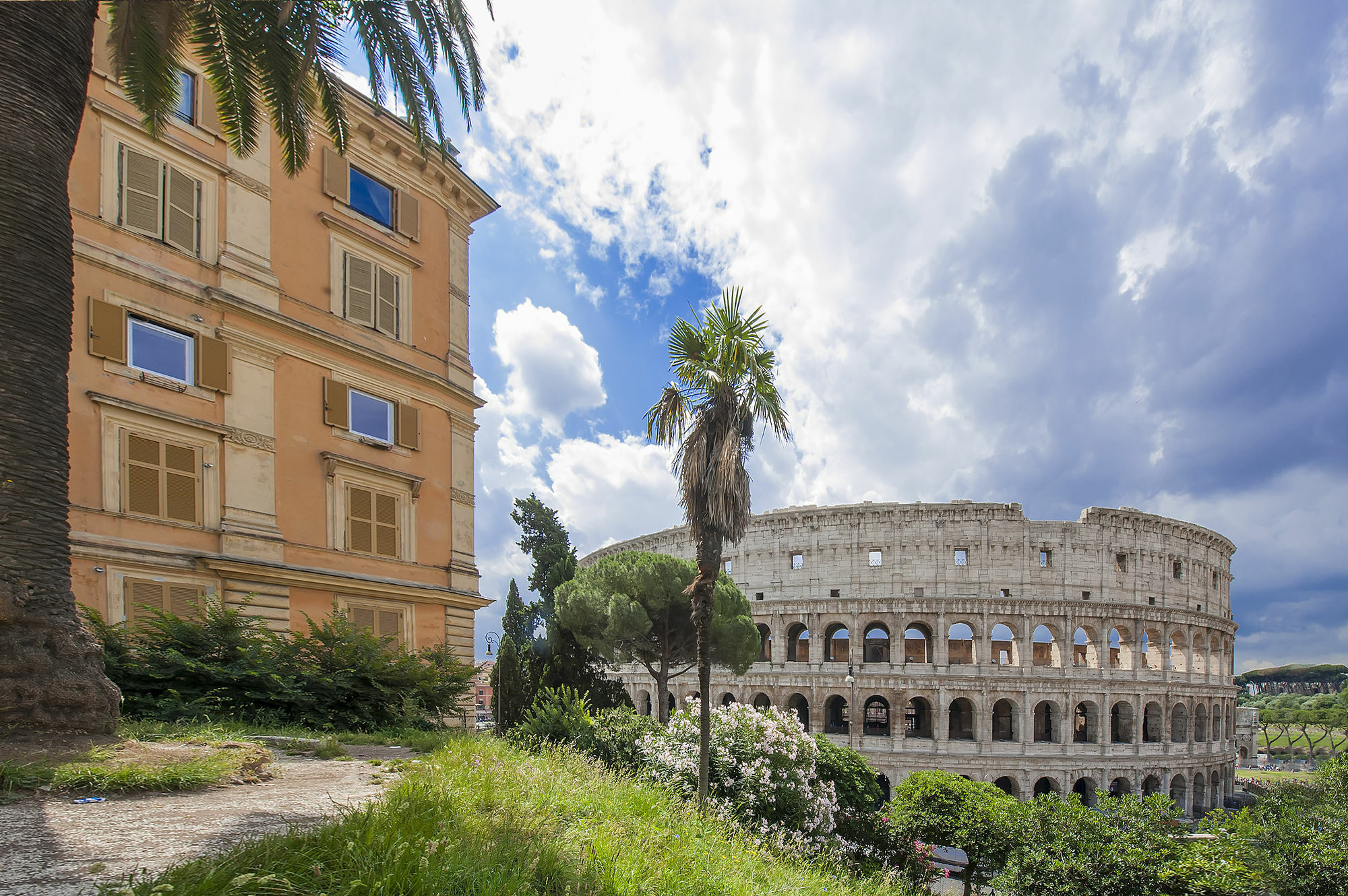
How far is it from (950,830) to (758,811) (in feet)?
32.3

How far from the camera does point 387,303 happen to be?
17.7 meters

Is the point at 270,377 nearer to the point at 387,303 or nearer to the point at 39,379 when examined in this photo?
the point at 387,303

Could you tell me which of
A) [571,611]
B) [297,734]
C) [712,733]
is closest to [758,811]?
[712,733]

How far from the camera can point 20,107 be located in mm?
7590

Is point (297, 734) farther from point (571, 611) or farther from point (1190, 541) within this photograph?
point (1190, 541)

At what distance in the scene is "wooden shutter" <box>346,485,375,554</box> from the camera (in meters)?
16.1

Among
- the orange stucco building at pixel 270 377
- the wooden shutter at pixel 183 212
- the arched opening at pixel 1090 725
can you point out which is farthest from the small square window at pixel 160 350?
the arched opening at pixel 1090 725

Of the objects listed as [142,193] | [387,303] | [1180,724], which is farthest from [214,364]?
[1180,724]

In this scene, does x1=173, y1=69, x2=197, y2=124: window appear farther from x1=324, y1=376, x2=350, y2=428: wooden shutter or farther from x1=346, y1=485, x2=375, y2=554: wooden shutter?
x1=346, y1=485, x2=375, y2=554: wooden shutter

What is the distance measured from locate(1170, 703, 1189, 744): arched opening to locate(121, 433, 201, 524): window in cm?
5074

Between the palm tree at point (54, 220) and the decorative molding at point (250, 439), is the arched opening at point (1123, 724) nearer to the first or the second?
the decorative molding at point (250, 439)

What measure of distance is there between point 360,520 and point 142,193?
7723mm

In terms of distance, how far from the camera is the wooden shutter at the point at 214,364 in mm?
13883

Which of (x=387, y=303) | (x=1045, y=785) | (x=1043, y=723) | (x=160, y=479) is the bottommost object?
(x=1045, y=785)
